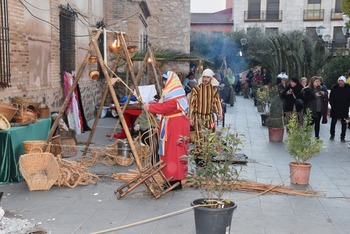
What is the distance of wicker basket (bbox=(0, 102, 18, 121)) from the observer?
23.6 feet

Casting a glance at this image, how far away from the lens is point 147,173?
627cm

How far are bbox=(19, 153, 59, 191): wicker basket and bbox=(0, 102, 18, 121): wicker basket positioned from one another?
101 cm

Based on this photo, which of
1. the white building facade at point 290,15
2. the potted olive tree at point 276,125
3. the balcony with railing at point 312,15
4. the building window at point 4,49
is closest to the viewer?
the building window at point 4,49

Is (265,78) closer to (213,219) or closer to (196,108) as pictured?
(196,108)

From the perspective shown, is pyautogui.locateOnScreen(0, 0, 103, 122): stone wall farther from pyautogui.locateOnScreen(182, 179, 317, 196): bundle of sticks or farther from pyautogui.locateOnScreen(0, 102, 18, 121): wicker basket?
pyautogui.locateOnScreen(182, 179, 317, 196): bundle of sticks

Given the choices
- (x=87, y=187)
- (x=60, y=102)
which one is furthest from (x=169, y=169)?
(x=60, y=102)

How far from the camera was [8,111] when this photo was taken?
23.9 feet

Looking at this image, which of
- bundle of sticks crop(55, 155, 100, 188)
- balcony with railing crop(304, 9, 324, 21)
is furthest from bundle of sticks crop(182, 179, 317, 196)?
balcony with railing crop(304, 9, 324, 21)

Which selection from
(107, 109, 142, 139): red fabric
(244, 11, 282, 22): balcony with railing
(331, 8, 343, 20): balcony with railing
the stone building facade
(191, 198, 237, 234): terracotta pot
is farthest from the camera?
(244, 11, 282, 22): balcony with railing

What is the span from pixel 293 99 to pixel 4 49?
7.09 metres

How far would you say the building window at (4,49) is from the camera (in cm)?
779

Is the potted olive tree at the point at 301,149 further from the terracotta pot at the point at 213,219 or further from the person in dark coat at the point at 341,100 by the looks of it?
the person in dark coat at the point at 341,100

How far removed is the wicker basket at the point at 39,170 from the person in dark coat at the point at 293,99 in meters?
6.92

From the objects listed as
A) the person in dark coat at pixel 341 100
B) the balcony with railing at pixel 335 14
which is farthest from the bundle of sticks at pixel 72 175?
the balcony with railing at pixel 335 14
